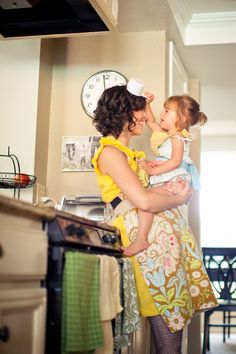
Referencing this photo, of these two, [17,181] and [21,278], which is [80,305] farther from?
[17,181]

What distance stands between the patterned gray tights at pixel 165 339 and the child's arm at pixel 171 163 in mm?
650

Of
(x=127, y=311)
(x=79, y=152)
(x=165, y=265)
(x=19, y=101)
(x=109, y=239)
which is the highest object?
(x=19, y=101)

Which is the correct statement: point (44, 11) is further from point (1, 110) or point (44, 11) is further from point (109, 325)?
point (109, 325)

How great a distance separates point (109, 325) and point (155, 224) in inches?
21.4

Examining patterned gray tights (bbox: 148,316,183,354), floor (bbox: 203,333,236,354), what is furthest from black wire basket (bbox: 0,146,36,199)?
floor (bbox: 203,333,236,354)

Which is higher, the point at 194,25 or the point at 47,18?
the point at 194,25

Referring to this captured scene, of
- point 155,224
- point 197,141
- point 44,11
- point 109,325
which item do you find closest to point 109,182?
point 155,224

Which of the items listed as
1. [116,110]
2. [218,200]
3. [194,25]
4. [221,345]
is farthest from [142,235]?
[218,200]

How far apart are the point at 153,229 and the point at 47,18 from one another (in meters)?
1.18

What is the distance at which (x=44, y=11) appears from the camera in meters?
2.56

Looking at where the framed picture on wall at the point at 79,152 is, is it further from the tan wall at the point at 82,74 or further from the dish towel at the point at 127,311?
the dish towel at the point at 127,311

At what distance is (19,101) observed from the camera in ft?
11.3

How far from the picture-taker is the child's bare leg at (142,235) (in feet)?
7.21

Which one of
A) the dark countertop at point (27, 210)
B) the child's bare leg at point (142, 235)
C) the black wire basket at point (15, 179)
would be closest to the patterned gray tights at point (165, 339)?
the child's bare leg at point (142, 235)
